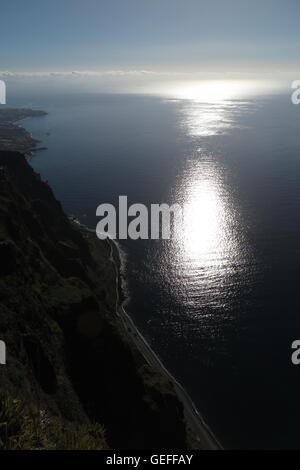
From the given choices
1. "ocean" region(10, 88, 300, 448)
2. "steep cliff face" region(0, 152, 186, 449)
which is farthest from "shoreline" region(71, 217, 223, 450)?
"steep cliff face" region(0, 152, 186, 449)

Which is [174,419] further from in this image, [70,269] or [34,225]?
[34,225]

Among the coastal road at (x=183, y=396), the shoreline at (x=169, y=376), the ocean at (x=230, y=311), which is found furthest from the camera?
the ocean at (x=230, y=311)

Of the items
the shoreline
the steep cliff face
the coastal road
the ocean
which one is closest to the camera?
the steep cliff face

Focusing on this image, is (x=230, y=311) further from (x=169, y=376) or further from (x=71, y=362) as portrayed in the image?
(x=71, y=362)

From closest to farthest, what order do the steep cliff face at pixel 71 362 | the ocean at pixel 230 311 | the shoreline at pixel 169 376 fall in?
→ the steep cliff face at pixel 71 362 → the shoreline at pixel 169 376 → the ocean at pixel 230 311

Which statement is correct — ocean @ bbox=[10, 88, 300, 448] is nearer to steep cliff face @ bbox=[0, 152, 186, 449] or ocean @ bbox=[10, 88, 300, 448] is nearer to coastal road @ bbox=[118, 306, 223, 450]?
coastal road @ bbox=[118, 306, 223, 450]

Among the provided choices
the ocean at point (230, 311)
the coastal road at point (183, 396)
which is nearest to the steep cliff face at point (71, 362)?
the coastal road at point (183, 396)

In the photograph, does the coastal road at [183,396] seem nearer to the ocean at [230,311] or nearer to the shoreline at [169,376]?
the shoreline at [169,376]

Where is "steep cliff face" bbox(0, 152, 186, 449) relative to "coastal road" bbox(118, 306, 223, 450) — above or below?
above

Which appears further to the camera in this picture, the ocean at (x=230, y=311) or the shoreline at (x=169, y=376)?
the ocean at (x=230, y=311)

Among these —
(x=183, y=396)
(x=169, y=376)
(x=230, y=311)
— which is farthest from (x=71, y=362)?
(x=230, y=311)
